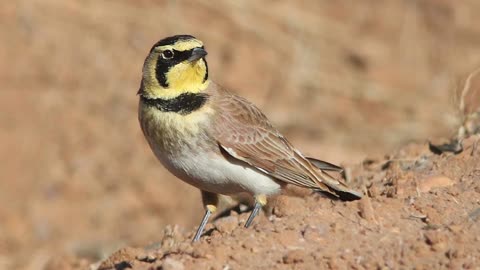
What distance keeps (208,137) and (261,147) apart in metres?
0.59

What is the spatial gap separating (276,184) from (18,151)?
26.7ft

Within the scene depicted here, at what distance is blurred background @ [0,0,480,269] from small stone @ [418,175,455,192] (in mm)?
6735

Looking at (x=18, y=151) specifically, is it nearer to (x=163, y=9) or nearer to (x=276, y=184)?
(x=163, y=9)

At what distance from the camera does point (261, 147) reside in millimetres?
7746

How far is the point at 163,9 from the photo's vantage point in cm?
1602

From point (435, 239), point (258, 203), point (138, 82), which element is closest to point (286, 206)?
point (258, 203)

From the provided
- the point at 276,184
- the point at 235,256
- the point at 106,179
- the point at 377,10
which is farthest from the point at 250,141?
the point at 377,10

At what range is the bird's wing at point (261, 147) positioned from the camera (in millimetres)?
7496

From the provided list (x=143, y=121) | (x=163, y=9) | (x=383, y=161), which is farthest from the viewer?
(x=163, y=9)

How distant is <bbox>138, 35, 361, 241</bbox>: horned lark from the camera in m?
7.26

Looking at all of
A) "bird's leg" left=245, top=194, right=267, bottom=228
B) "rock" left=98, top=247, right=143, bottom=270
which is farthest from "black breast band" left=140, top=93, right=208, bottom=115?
"rock" left=98, top=247, right=143, bottom=270

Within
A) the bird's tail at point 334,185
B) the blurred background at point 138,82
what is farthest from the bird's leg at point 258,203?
the blurred background at point 138,82

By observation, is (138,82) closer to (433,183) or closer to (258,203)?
(258,203)

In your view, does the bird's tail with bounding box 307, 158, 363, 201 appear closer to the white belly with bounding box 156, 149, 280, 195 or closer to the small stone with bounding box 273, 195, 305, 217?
the small stone with bounding box 273, 195, 305, 217
